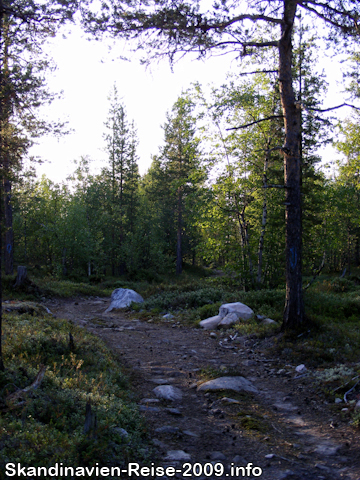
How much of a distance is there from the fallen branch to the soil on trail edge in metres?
1.52

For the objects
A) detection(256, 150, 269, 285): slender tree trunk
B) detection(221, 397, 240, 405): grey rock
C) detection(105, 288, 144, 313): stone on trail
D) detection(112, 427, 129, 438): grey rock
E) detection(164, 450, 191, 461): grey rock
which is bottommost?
detection(105, 288, 144, 313): stone on trail

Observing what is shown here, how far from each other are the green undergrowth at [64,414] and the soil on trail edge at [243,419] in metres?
0.38

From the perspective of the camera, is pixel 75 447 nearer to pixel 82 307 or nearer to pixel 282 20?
pixel 282 20

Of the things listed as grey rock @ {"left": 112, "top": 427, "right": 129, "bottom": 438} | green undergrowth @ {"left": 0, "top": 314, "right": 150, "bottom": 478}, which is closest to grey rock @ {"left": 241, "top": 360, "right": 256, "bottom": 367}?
green undergrowth @ {"left": 0, "top": 314, "right": 150, "bottom": 478}

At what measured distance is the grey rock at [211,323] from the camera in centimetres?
1196

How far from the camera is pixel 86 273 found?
1298 inches

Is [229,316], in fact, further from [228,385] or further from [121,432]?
[121,432]

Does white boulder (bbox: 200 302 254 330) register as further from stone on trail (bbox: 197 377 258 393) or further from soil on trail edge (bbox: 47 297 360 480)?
stone on trail (bbox: 197 377 258 393)

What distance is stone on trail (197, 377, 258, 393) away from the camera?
20.7ft

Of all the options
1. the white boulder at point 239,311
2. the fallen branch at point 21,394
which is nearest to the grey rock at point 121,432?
the fallen branch at point 21,394

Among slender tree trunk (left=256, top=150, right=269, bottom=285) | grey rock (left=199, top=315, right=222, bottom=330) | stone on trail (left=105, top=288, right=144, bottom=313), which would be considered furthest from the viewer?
stone on trail (left=105, top=288, right=144, bottom=313)

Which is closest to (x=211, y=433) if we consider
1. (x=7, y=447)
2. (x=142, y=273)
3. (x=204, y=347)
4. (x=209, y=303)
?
(x=7, y=447)

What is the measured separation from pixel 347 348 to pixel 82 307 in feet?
42.4

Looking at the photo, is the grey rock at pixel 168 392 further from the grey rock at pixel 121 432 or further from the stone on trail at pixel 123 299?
the stone on trail at pixel 123 299
